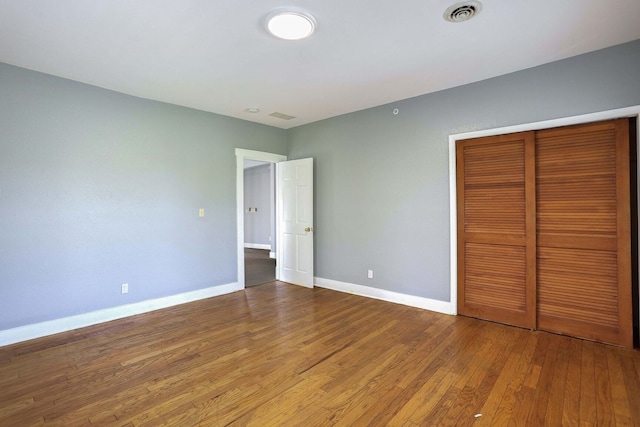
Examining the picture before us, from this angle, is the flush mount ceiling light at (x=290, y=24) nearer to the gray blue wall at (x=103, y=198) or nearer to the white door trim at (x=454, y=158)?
the white door trim at (x=454, y=158)

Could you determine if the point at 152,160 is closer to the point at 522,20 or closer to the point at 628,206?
the point at 522,20

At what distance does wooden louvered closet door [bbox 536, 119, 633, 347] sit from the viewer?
274 cm

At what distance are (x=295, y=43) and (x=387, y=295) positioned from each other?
3.21 meters

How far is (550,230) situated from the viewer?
3084 millimetres

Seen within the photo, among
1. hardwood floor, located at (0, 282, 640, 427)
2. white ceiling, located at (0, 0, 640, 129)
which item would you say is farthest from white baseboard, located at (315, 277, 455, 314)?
white ceiling, located at (0, 0, 640, 129)

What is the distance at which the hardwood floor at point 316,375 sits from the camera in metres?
1.92

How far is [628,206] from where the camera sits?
2.70m

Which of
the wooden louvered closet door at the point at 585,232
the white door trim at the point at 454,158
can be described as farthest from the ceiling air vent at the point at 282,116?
the wooden louvered closet door at the point at 585,232

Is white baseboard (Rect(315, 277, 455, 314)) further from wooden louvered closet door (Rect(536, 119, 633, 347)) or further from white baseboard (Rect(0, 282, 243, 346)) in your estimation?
white baseboard (Rect(0, 282, 243, 346))

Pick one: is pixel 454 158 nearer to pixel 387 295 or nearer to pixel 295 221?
pixel 387 295

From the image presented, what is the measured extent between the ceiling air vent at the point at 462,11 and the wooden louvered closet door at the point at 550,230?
4.99ft

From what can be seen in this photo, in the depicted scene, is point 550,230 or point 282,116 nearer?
point 550,230

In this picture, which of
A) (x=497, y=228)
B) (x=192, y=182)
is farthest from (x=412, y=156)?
(x=192, y=182)

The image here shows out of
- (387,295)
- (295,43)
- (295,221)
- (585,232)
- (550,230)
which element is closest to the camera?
(295,43)
